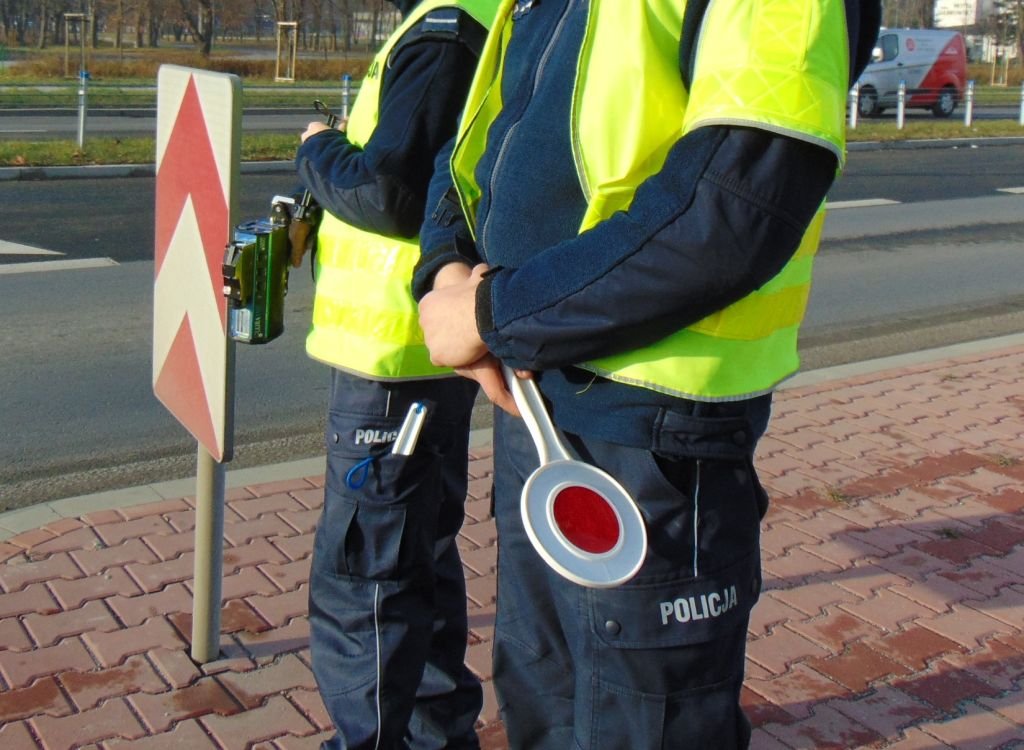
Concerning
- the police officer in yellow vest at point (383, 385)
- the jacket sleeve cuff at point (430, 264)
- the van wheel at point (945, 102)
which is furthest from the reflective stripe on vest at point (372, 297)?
the van wheel at point (945, 102)

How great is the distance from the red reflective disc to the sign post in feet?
4.33

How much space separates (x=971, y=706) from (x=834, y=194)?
12103 millimetres

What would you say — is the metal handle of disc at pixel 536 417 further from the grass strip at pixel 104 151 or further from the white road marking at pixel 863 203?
the grass strip at pixel 104 151

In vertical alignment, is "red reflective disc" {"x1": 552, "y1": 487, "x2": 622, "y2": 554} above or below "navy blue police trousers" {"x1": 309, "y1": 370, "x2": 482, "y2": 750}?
above

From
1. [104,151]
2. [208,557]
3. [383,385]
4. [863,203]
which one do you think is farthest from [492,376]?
[104,151]

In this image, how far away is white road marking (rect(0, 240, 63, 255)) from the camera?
9070mm

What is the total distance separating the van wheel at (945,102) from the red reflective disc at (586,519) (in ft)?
101

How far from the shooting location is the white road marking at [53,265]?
845cm

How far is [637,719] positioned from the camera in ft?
5.52

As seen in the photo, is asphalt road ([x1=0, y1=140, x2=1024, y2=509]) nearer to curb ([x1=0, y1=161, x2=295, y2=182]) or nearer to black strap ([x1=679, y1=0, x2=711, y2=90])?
curb ([x1=0, y1=161, x2=295, y2=182])

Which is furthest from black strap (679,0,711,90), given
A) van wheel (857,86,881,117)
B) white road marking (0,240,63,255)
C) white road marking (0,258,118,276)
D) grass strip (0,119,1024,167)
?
van wheel (857,86,881,117)

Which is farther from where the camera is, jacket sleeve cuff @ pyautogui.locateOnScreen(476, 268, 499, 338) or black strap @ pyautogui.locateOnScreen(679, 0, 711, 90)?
jacket sleeve cuff @ pyautogui.locateOnScreen(476, 268, 499, 338)

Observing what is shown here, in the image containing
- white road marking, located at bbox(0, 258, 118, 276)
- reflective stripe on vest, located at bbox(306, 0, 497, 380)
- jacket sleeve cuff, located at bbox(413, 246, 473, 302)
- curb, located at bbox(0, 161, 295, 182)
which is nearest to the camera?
jacket sleeve cuff, located at bbox(413, 246, 473, 302)

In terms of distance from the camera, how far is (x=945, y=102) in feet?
98.9
